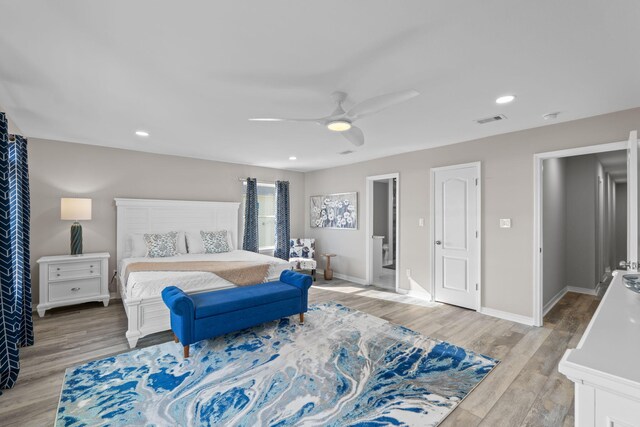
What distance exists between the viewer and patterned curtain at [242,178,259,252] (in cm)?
611

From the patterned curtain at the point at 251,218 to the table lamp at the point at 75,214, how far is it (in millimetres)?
2668

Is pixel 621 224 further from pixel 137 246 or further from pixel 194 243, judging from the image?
pixel 137 246

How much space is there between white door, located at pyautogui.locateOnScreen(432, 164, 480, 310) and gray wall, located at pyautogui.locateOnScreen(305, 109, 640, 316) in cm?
13

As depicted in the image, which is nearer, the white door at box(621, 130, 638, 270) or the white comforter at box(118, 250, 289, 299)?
the white door at box(621, 130, 638, 270)

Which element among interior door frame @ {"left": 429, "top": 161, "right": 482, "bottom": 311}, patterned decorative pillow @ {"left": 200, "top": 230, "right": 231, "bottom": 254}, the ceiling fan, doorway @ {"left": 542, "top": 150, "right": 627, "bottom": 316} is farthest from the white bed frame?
doorway @ {"left": 542, "top": 150, "right": 627, "bottom": 316}

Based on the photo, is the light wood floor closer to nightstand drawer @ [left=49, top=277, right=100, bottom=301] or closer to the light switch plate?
nightstand drawer @ [left=49, top=277, right=100, bottom=301]

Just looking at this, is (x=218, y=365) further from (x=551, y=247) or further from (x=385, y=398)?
(x=551, y=247)

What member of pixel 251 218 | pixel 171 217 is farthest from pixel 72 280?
pixel 251 218

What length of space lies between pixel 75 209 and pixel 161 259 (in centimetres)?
138

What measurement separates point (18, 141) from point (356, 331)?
14.2 feet

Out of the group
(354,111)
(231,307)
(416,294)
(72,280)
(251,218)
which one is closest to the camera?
(354,111)

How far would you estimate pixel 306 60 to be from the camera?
2076mm

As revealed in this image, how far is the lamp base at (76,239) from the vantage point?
420 centimetres

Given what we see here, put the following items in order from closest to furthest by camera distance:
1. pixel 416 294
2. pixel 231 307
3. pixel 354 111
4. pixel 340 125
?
pixel 354 111, pixel 340 125, pixel 231 307, pixel 416 294
